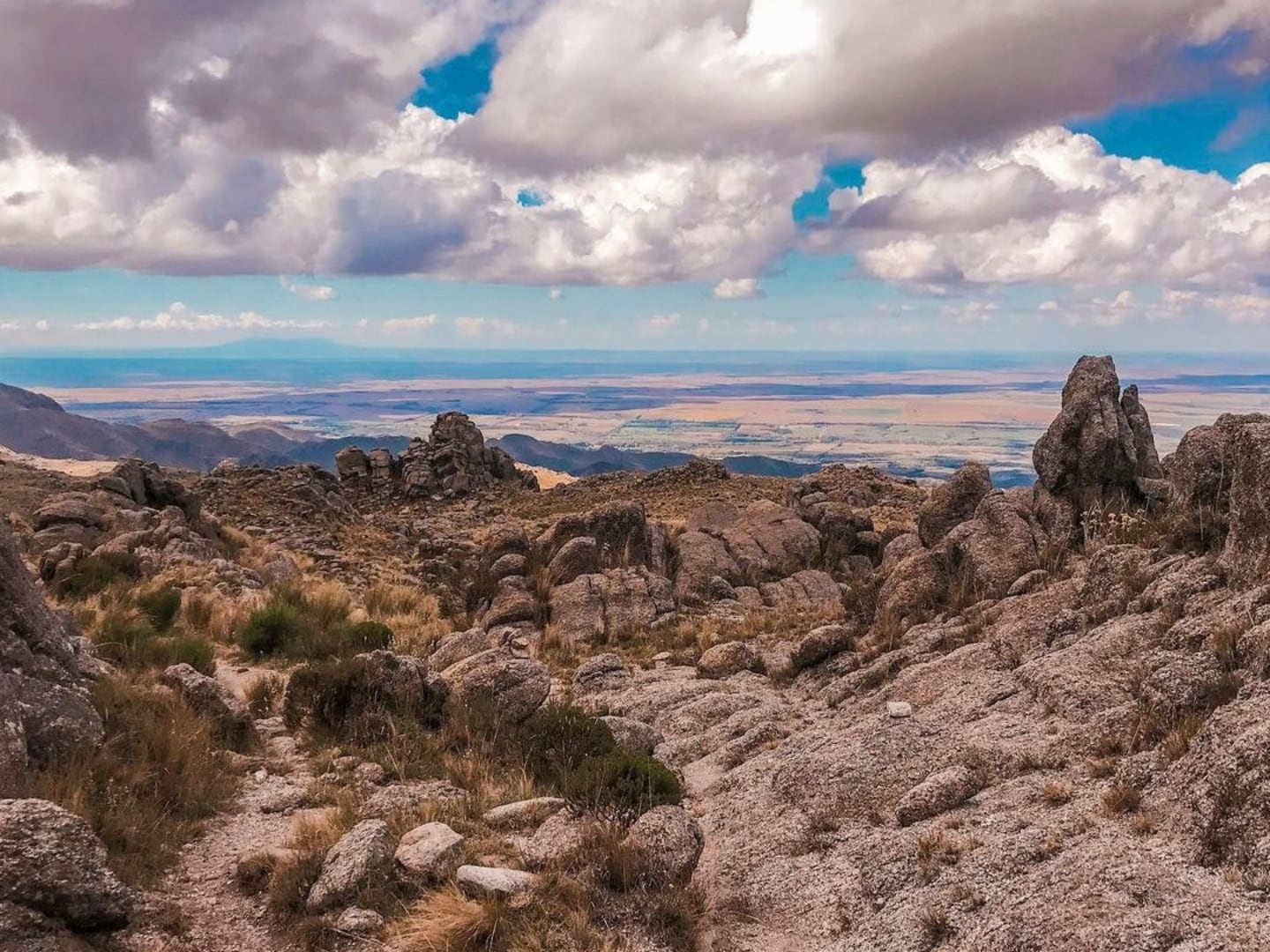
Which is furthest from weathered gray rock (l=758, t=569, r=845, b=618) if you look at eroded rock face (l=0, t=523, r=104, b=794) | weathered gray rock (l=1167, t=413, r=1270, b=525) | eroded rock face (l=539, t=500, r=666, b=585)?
eroded rock face (l=0, t=523, r=104, b=794)

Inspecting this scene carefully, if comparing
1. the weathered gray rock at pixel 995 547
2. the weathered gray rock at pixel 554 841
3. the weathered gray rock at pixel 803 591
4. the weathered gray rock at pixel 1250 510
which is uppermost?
the weathered gray rock at pixel 1250 510

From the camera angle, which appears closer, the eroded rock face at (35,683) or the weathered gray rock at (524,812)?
the eroded rock face at (35,683)

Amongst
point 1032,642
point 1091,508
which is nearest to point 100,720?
point 1032,642

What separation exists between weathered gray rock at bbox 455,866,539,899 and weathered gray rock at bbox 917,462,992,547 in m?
18.0

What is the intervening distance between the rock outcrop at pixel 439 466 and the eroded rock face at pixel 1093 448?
1725 inches

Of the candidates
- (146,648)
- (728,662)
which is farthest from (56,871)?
(728,662)

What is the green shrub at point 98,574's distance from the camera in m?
21.8

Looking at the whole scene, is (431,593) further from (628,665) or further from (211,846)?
(211,846)

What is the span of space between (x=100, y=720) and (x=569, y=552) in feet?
55.1

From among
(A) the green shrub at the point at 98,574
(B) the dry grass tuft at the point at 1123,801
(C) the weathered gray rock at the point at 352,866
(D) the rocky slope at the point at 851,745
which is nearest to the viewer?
(D) the rocky slope at the point at 851,745

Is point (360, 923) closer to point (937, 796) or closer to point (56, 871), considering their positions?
point (56, 871)

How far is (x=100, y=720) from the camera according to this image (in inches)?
419

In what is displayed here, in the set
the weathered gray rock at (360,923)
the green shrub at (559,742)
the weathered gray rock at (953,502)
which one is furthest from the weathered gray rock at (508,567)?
the weathered gray rock at (360,923)

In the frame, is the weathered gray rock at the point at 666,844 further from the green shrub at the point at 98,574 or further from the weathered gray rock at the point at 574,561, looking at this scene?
the green shrub at the point at 98,574
